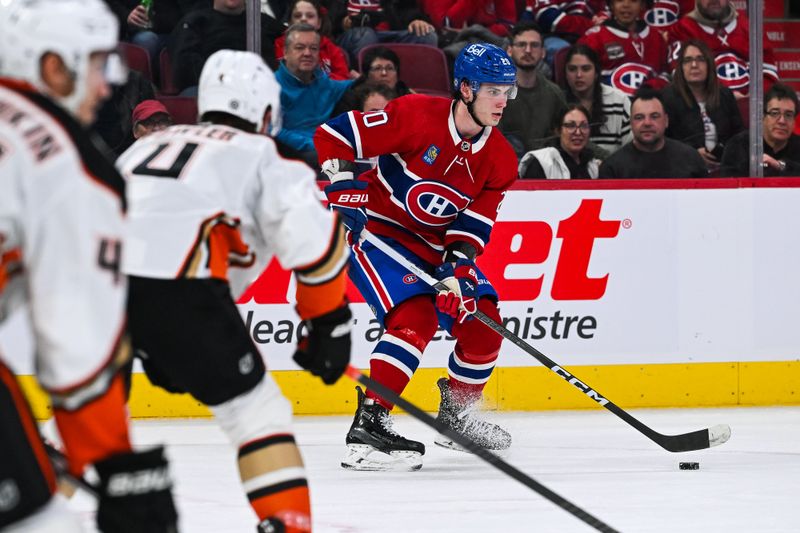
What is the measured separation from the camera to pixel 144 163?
2393 mm

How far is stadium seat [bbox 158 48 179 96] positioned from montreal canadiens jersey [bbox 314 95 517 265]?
0.98 meters

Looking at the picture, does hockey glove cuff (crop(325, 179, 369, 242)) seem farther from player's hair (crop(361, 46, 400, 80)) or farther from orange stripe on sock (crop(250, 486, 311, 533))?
orange stripe on sock (crop(250, 486, 311, 533))

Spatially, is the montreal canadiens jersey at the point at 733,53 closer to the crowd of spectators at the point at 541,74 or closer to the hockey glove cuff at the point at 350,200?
the crowd of spectators at the point at 541,74

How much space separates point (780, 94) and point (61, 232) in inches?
177

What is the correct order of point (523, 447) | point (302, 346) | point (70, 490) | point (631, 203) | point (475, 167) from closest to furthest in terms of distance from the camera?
point (302, 346)
point (70, 490)
point (475, 167)
point (523, 447)
point (631, 203)

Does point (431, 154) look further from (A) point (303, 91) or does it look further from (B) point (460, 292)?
(A) point (303, 91)

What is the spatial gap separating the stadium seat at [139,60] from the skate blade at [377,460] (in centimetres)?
173

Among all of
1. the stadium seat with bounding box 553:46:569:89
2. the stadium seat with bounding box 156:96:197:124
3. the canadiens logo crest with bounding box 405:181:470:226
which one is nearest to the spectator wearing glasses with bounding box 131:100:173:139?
the stadium seat with bounding box 156:96:197:124

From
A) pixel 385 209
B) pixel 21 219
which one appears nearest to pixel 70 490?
pixel 21 219

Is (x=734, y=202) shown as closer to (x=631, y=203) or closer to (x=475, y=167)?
(x=631, y=203)

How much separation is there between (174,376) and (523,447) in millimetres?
2366

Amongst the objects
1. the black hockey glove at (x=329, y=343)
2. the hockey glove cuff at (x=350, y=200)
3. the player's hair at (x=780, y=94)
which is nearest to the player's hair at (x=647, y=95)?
the player's hair at (x=780, y=94)

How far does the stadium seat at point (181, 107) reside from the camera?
16.3 ft

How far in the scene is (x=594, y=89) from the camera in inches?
219
